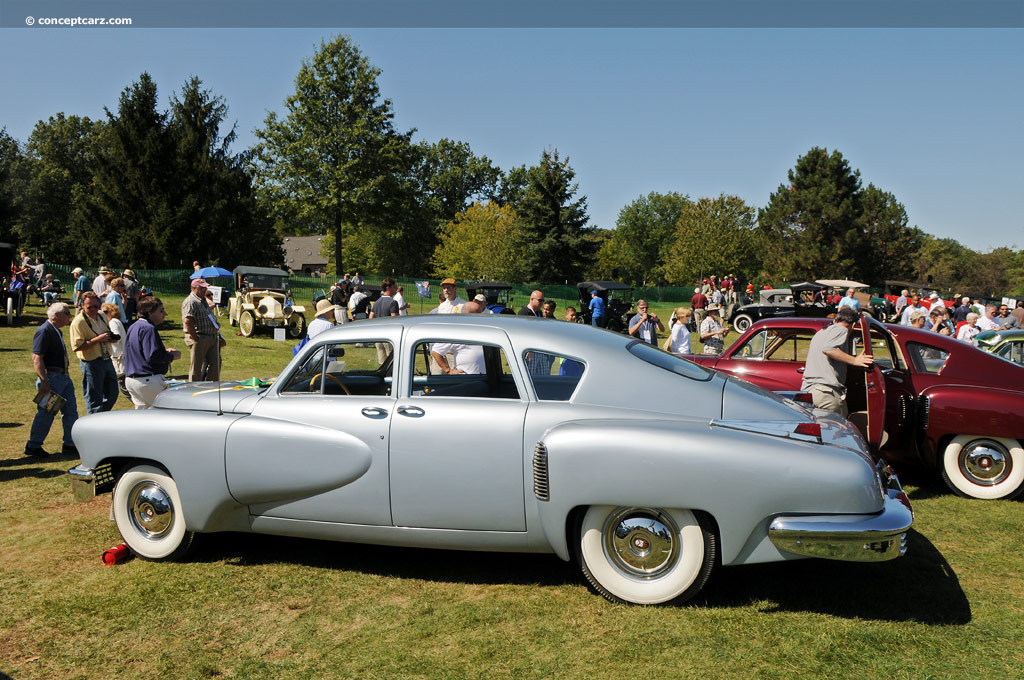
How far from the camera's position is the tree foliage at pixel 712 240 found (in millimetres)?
75375

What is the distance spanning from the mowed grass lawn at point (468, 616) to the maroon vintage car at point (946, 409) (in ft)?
3.07

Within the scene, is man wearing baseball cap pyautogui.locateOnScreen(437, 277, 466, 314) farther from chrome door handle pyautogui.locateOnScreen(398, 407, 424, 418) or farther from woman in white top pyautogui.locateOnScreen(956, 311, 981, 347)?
woman in white top pyautogui.locateOnScreen(956, 311, 981, 347)

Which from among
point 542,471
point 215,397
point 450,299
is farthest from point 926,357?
point 215,397

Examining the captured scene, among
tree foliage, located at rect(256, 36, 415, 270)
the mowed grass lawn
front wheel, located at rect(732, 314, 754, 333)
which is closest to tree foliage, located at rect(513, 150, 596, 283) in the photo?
tree foliage, located at rect(256, 36, 415, 270)

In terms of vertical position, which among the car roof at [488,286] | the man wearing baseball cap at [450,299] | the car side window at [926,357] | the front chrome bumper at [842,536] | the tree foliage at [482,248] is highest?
the tree foliage at [482,248]

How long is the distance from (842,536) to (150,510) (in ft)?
14.5

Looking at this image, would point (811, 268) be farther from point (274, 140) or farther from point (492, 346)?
point (492, 346)

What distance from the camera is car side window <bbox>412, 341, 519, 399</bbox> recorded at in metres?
4.70

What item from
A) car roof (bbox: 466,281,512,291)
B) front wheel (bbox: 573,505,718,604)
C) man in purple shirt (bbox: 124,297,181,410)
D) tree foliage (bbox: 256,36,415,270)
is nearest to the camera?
front wheel (bbox: 573,505,718,604)

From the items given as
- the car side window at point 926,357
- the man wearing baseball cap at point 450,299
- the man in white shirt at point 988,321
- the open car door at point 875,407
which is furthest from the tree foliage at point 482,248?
the open car door at point 875,407

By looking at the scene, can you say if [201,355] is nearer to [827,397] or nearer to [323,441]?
[323,441]

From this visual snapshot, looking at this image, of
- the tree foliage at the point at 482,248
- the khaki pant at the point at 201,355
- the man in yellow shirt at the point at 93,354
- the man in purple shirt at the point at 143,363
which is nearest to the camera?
the man in purple shirt at the point at 143,363

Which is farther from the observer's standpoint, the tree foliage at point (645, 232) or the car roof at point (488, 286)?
the tree foliage at point (645, 232)

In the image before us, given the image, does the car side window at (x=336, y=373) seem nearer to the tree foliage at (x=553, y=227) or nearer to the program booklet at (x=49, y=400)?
the program booklet at (x=49, y=400)
